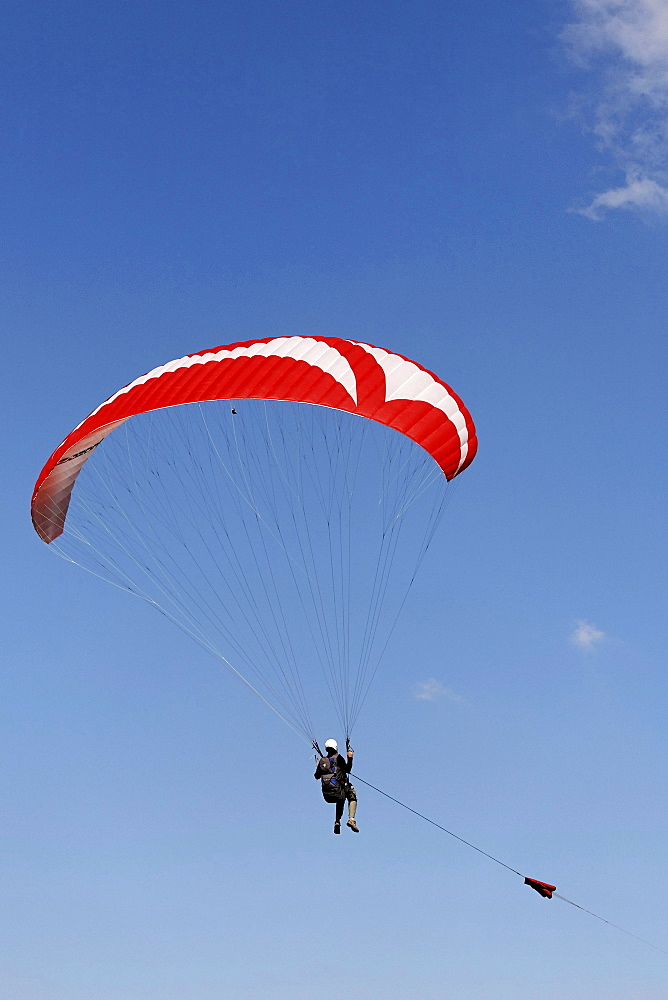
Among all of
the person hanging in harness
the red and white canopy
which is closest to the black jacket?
the person hanging in harness

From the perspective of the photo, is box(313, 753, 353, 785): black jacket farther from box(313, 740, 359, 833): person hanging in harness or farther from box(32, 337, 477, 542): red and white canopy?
box(32, 337, 477, 542): red and white canopy

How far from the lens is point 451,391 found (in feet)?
57.8

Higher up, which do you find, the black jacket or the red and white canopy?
the red and white canopy

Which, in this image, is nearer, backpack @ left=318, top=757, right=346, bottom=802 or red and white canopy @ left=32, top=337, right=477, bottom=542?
red and white canopy @ left=32, top=337, right=477, bottom=542

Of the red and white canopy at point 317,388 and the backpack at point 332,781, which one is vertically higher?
the red and white canopy at point 317,388

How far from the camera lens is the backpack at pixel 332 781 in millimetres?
17062

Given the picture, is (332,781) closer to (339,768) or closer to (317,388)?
(339,768)

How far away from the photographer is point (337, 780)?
1714cm

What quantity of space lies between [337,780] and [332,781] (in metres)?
0.08

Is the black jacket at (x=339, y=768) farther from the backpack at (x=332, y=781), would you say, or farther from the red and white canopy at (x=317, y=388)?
the red and white canopy at (x=317, y=388)

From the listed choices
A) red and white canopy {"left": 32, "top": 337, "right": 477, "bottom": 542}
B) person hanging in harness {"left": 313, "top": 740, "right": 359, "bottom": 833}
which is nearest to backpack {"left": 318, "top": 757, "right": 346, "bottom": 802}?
person hanging in harness {"left": 313, "top": 740, "right": 359, "bottom": 833}

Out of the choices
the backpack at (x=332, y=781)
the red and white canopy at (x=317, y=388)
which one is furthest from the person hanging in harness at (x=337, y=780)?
the red and white canopy at (x=317, y=388)

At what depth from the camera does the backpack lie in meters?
17.1

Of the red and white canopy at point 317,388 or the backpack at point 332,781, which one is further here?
the backpack at point 332,781
